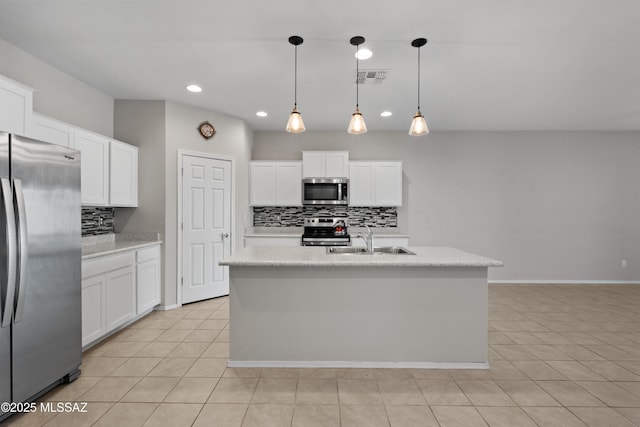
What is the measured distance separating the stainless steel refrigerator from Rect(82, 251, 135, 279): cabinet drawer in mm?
438

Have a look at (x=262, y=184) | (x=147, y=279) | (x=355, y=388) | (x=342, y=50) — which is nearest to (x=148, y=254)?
(x=147, y=279)

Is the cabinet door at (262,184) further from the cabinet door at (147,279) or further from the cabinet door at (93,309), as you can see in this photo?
the cabinet door at (93,309)

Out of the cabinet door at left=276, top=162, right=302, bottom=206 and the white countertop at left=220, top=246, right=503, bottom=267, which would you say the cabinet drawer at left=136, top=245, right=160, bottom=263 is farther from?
the cabinet door at left=276, top=162, right=302, bottom=206

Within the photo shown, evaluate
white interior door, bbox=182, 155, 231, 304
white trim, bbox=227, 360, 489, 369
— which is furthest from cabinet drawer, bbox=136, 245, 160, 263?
white trim, bbox=227, 360, 489, 369

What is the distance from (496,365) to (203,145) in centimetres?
415

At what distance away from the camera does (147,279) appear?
11.8 feet

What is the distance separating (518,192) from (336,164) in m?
3.27

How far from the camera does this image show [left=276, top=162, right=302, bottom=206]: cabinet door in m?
5.06

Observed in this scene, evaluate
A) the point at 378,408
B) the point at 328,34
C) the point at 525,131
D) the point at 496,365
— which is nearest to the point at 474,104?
the point at 525,131

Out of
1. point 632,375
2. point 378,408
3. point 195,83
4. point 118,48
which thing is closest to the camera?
point 378,408

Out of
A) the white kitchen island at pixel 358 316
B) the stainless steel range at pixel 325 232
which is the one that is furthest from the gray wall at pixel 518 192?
the white kitchen island at pixel 358 316

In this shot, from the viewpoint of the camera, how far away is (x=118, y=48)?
9.00 ft

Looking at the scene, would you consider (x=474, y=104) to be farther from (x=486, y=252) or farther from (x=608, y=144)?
(x=608, y=144)

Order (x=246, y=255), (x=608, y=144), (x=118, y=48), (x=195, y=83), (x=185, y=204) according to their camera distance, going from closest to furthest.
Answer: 1. (x=246, y=255)
2. (x=118, y=48)
3. (x=195, y=83)
4. (x=185, y=204)
5. (x=608, y=144)
